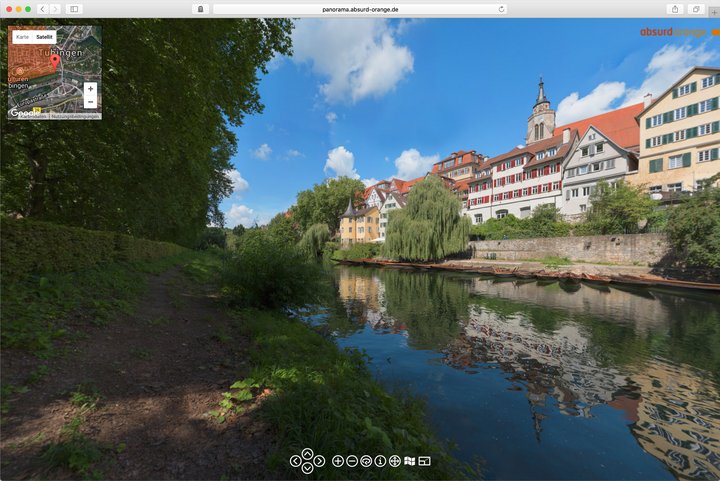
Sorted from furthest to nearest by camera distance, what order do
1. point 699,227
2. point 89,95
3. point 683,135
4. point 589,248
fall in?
point 683,135 < point 589,248 < point 699,227 < point 89,95

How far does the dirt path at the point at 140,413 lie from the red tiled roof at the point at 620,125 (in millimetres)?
48171

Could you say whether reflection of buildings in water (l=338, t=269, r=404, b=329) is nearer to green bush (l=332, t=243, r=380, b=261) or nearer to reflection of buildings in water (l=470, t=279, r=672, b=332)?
reflection of buildings in water (l=470, t=279, r=672, b=332)

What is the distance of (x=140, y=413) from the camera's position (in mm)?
2832

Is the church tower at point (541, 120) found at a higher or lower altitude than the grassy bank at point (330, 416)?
higher

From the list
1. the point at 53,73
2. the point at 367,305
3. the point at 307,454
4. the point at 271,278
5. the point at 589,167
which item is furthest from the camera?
the point at 589,167

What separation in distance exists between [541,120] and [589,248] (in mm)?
42010

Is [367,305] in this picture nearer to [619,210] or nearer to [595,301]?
[595,301]

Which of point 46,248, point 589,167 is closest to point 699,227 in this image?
point 589,167

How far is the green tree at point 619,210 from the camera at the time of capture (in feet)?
82.4

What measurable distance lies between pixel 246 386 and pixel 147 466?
1431 mm

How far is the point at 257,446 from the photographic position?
249 centimetres

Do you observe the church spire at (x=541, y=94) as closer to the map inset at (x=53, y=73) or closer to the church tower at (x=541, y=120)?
the church tower at (x=541, y=120)

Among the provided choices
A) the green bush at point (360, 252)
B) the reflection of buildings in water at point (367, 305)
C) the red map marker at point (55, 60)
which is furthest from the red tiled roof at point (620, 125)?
the red map marker at point (55, 60)

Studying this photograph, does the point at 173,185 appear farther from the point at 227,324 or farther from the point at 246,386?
the point at 246,386
